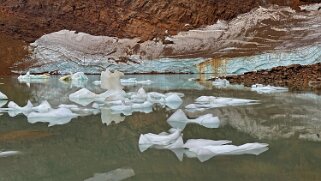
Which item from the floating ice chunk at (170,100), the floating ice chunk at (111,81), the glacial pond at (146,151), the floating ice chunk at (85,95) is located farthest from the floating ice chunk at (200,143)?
the floating ice chunk at (111,81)

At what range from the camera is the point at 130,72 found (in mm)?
23656

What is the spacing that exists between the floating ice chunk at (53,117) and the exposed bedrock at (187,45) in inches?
624

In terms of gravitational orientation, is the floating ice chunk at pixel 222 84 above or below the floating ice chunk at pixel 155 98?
below

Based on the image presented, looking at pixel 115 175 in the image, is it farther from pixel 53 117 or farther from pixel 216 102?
pixel 216 102

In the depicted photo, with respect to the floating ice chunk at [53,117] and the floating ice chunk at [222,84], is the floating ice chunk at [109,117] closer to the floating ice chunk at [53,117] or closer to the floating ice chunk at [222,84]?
the floating ice chunk at [53,117]

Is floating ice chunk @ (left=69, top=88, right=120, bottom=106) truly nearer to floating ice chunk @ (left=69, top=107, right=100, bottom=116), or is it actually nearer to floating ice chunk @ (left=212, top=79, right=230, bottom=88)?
floating ice chunk @ (left=69, top=107, right=100, bottom=116)

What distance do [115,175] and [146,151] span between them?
0.64 m

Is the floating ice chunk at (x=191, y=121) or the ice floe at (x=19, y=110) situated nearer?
the floating ice chunk at (x=191, y=121)

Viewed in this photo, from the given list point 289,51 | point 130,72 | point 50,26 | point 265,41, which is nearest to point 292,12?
point 265,41

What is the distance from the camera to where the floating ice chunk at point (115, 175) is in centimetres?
241

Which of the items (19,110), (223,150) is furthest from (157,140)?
(19,110)

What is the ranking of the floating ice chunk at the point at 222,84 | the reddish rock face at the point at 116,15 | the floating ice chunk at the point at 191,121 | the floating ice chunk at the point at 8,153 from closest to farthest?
the floating ice chunk at the point at 8,153 < the floating ice chunk at the point at 191,121 < the floating ice chunk at the point at 222,84 < the reddish rock face at the point at 116,15

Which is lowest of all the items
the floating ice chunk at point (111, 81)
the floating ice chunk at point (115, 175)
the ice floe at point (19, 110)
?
the floating ice chunk at point (115, 175)

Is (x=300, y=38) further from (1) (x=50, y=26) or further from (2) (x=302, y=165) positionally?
(2) (x=302, y=165)
